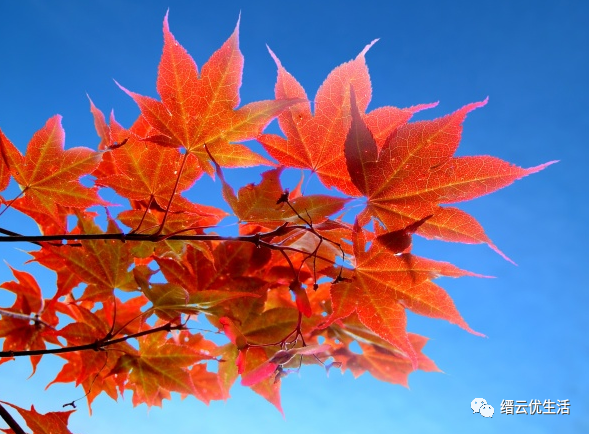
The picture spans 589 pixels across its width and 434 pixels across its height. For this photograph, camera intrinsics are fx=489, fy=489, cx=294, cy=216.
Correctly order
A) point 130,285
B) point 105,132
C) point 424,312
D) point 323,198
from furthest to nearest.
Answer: point 105,132
point 130,285
point 424,312
point 323,198

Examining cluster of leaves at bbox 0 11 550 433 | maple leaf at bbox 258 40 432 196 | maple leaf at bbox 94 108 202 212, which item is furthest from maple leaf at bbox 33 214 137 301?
maple leaf at bbox 258 40 432 196

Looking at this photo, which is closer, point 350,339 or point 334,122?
point 334,122

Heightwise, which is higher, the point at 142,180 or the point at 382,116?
the point at 382,116

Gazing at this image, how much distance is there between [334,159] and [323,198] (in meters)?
0.10

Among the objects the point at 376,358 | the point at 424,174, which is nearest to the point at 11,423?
the point at 424,174

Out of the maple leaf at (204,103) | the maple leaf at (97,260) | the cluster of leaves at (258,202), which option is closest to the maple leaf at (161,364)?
the cluster of leaves at (258,202)

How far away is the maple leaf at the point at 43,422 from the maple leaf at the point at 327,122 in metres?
0.54

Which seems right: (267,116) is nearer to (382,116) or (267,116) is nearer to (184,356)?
(382,116)

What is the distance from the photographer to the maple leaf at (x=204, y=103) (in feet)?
2.26

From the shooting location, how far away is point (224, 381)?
104 cm

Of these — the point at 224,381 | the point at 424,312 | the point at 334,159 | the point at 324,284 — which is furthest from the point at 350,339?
the point at 334,159

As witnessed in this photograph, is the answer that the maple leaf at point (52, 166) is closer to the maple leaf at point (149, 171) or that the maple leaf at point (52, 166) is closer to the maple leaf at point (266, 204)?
the maple leaf at point (149, 171)

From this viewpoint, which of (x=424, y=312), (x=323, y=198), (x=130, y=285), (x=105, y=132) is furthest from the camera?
(x=105, y=132)

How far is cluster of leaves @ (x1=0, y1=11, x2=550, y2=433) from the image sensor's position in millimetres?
655
